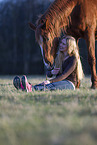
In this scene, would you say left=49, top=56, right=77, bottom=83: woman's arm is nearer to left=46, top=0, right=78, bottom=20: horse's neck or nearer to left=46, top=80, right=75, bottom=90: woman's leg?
left=46, top=80, right=75, bottom=90: woman's leg

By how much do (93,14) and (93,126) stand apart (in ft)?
11.2

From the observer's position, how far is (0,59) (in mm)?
17219

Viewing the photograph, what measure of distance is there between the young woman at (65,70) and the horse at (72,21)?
0.18 metres

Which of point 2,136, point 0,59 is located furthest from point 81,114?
point 0,59

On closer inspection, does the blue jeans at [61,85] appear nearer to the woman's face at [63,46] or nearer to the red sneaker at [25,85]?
the red sneaker at [25,85]

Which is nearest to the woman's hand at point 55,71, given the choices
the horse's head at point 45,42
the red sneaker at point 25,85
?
the horse's head at point 45,42

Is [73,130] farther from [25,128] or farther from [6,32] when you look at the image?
[6,32]

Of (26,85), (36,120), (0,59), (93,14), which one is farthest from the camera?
(0,59)

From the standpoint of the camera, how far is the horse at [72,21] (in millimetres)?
3686

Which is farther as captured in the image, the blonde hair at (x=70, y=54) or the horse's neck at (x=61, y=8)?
the horse's neck at (x=61, y=8)

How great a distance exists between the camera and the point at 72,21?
164 inches

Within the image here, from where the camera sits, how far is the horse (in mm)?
3686

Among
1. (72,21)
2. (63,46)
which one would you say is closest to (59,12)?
(72,21)

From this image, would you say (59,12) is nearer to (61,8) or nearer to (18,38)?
(61,8)
